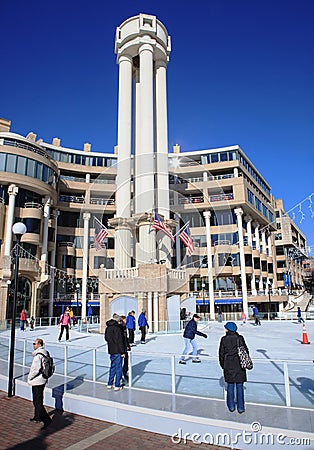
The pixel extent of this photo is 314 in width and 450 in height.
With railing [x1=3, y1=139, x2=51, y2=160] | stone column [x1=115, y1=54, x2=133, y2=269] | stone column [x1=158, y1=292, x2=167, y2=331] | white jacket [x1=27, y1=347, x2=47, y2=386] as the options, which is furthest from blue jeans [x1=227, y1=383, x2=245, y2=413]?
railing [x1=3, y1=139, x2=51, y2=160]

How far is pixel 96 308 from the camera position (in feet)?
147

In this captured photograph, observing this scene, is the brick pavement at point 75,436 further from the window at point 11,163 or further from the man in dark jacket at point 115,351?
the window at point 11,163

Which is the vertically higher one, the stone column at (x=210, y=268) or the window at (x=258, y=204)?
the window at (x=258, y=204)

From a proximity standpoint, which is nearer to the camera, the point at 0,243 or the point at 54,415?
the point at 54,415

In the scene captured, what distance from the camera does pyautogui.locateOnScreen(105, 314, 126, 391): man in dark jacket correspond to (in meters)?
6.85

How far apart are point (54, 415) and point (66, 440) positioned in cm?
135

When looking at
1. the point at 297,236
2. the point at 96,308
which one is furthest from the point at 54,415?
the point at 297,236

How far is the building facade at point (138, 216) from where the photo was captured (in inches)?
1079

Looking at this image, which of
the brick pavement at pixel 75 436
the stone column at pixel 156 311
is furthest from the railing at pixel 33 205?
the brick pavement at pixel 75 436

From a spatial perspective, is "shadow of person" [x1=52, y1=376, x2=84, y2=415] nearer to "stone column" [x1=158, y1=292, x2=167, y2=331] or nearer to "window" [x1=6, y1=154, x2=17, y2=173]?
"stone column" [x1=158, y1=292, x2=167, y2=331]

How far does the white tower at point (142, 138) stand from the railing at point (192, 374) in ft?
60.1

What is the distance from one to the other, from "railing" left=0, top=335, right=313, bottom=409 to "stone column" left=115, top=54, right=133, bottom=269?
64.6ft

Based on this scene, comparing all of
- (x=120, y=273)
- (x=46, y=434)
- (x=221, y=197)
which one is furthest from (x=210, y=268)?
(x=46, y=434)

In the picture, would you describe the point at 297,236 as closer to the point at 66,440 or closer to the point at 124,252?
the point at 124,252
